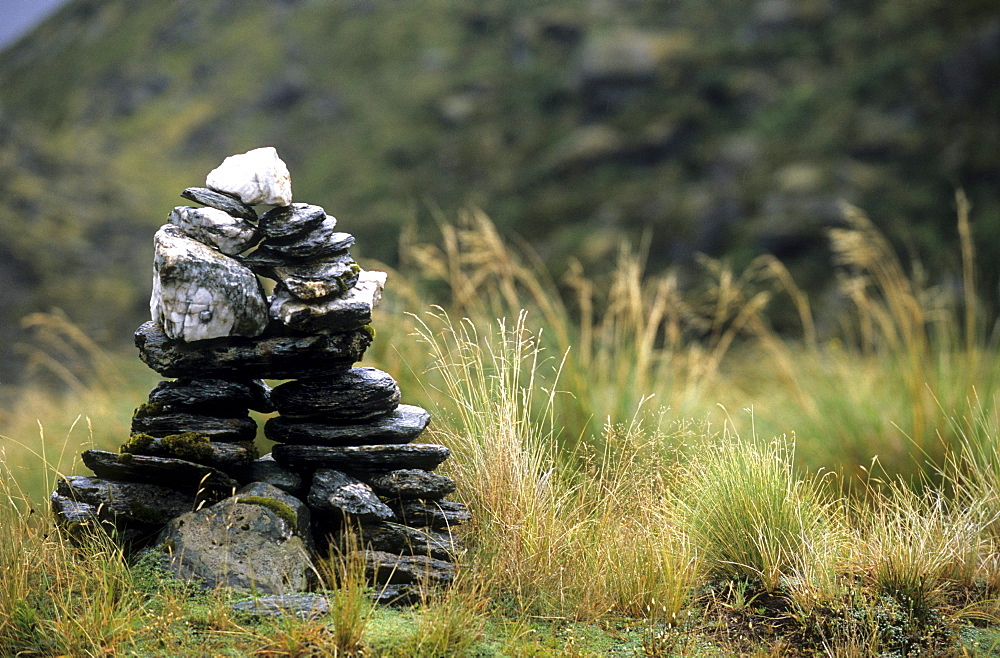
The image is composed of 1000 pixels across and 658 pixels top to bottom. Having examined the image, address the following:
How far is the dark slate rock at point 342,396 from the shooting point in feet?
12.4

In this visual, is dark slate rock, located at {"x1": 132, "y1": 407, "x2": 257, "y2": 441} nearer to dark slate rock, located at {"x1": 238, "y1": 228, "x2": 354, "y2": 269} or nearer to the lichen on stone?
the lichen on stone

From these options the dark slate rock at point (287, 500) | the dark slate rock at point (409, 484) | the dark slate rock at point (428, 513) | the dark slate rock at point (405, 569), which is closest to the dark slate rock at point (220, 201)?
the dark slate rock at point (287, 500)

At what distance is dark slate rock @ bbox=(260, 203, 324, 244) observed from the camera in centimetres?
373

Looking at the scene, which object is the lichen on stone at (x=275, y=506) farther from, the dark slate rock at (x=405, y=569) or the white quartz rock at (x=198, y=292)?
the white quartz rock at (x=198, y=292)

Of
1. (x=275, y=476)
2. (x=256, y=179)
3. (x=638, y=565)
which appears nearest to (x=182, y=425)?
(x=275, y=476)

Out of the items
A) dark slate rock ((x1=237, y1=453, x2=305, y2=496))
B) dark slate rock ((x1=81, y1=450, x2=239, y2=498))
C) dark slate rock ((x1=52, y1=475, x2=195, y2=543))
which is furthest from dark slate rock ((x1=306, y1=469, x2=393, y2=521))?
dark slate rock ((x1=52, y1=475, x2=195, y2=543))

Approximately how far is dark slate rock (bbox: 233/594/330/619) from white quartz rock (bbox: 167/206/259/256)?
5.20 feet

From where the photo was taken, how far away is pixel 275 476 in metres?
3.81

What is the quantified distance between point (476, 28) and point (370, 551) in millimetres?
48720

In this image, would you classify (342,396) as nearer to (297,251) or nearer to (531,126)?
(297,251)

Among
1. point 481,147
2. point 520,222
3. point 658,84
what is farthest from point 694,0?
point 520,222

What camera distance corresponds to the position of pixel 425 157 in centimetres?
4084

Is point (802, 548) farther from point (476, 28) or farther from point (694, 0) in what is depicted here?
point (476, 28)

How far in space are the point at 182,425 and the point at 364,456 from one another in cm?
88
